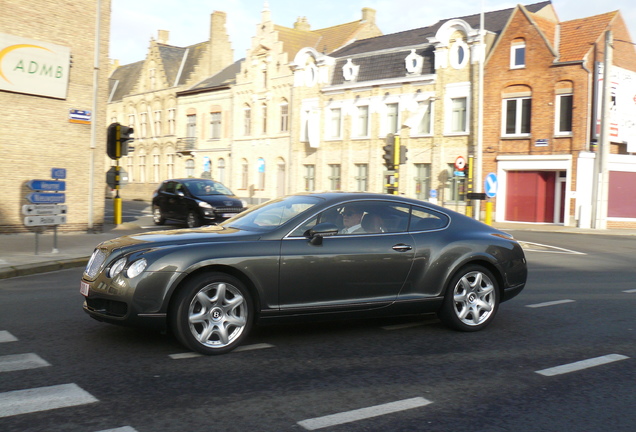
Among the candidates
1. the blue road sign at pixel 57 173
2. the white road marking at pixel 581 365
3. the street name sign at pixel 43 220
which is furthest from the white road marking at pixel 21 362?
the blue road sign at pixel 57 173

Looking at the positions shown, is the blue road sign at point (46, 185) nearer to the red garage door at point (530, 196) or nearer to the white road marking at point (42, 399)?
the white road marking at point (42, 399)

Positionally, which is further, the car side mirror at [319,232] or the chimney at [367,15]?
the chimney at [367,15]

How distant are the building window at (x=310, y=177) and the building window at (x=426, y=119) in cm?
827

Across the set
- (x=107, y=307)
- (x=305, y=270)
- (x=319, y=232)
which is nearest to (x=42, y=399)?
(x=107, y=307)

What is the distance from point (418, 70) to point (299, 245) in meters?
32.2

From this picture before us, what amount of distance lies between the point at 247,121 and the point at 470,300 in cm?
4171

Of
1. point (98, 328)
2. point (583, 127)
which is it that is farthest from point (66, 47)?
point (583, 127)

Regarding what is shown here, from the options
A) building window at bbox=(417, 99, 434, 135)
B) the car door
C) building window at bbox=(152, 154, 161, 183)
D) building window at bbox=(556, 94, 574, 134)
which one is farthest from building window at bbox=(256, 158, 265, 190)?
the car door

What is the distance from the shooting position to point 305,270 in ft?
20.1

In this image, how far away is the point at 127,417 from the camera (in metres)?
4.24

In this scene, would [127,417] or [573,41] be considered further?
[573,41]

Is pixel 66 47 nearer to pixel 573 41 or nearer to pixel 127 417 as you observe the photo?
pixel 127 417

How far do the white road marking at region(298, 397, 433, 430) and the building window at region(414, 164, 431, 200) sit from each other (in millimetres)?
32254

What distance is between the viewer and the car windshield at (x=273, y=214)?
644 centimetres
